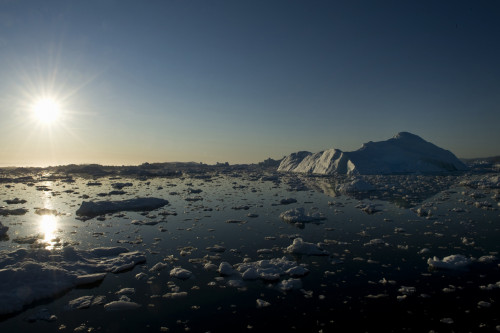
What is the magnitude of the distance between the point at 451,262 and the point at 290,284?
15.9 feet

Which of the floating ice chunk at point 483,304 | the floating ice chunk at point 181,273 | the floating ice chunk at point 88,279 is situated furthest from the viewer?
the floating ice chunk at point 181,273

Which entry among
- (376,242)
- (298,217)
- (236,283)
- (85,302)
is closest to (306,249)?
(376,242)

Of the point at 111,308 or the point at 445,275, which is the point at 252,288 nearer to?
the point at 111,308

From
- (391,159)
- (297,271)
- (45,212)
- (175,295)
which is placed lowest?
(175,295)

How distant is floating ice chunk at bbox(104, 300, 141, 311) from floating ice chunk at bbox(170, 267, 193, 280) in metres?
1.55

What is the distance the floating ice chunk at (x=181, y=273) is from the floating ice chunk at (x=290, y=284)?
245 cm

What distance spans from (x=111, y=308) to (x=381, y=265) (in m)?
7.06

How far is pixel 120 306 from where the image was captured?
6.54 meters

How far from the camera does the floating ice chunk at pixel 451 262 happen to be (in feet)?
27.6

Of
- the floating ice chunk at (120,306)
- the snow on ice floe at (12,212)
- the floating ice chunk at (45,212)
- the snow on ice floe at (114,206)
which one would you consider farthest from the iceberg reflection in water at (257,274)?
the snow on ice floe at (12,212)

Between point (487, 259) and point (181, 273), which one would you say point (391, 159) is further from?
point (181, 273)

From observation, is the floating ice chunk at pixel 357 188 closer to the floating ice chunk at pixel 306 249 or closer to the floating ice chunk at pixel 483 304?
the floating ice chunk at pixel 306 249

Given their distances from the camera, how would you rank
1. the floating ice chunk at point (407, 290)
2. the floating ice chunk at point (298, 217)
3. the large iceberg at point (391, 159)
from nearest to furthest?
the floating ice chunk at point (407, 290)
the floating ice chunk at point (298, 217)
the large iceberg at point (391, 159)

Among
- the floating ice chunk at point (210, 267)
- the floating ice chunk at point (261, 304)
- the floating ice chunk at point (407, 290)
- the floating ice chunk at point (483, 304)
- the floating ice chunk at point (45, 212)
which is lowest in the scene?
the floating ice chunk at point (483, 304)
